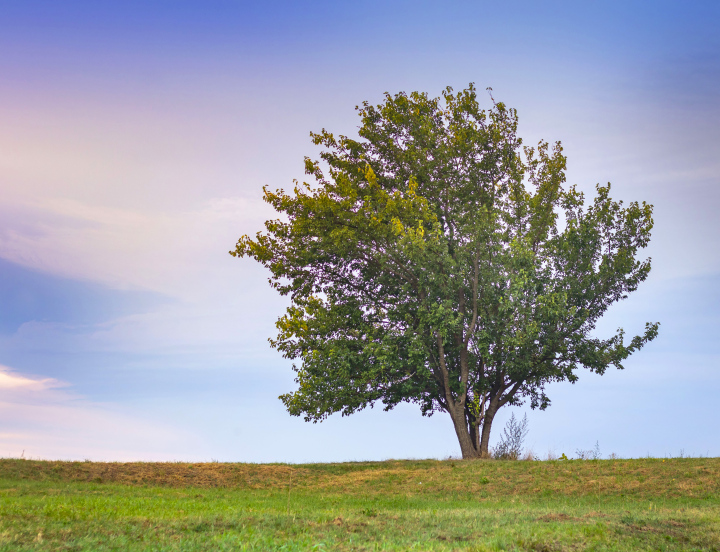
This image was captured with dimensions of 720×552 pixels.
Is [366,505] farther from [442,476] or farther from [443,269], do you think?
[443,269]

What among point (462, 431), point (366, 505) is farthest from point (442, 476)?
point (462, 431)

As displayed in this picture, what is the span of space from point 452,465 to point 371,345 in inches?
198

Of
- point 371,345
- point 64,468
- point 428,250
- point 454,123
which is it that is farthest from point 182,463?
point 454,123

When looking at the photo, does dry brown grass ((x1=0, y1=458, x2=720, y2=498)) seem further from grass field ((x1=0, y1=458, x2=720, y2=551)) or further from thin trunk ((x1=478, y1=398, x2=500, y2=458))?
thin trunk ((x1=478, y1=398, x2=500, y2=458))

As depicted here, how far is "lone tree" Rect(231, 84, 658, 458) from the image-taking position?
22156 millimetres

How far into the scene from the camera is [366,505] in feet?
46.9

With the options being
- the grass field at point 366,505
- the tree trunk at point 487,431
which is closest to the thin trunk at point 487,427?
the tree trunk at point 487,431

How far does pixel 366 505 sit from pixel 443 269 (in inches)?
429

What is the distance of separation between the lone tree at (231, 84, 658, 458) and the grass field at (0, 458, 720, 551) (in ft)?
12.3

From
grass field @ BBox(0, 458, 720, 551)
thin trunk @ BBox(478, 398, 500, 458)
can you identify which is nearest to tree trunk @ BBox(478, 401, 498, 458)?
thin trunk @ BBox(478, 398, 500, 458)

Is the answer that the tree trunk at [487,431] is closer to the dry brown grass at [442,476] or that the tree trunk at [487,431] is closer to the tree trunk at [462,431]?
the tree trunk at [462,431]

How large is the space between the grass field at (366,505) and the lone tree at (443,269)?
374cm

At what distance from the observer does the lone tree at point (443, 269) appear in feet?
72.7

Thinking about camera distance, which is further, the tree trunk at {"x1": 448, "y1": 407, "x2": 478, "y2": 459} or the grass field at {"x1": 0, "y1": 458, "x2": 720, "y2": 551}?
the tree trunk at {"x1": 448, "y1": 407, "x2": 478, "y2": 459}
